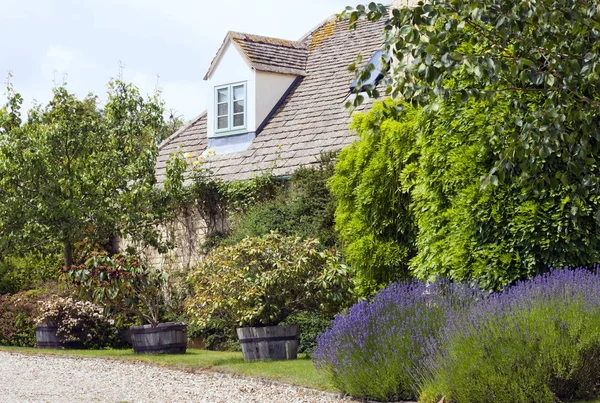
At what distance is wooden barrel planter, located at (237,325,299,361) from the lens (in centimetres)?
1176

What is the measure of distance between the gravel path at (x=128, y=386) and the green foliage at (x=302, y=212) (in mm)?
4041

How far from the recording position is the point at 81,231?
1599cm

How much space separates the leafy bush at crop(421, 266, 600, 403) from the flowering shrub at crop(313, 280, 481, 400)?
485 millimetres

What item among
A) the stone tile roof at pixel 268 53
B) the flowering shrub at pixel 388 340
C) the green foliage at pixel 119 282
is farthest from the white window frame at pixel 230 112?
the flowering shrub at pixel 388 340

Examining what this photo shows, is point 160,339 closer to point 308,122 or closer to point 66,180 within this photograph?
point 66,180

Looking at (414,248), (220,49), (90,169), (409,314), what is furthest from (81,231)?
(409,314)

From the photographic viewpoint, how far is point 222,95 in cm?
1930

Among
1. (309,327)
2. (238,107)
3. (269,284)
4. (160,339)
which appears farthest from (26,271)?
(269,284)

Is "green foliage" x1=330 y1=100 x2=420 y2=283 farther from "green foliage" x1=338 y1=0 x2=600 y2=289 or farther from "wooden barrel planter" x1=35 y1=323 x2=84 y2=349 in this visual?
"wooden barrel planter" x1=35 y1=323 x2=84 y2=349

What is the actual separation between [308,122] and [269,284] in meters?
6.41

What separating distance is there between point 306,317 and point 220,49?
26.0ft

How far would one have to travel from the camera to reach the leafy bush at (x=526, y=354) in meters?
6.89

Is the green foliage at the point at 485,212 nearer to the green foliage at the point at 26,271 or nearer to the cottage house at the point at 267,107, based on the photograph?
the cottage house at the point at 267,107

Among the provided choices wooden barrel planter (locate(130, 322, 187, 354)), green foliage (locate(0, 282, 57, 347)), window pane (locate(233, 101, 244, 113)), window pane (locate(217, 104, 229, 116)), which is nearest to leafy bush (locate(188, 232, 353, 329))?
wooden barrel planter (locate(130, 322, 187, 354))
